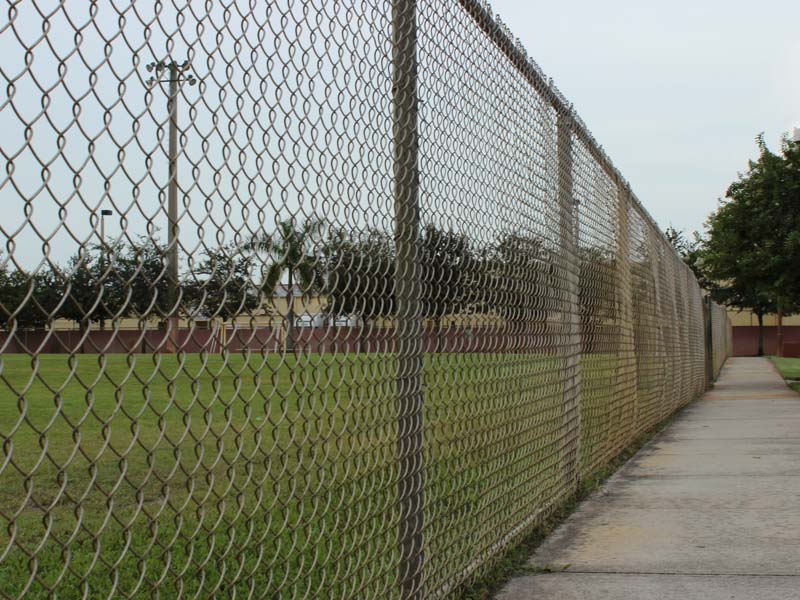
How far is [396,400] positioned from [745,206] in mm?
17548

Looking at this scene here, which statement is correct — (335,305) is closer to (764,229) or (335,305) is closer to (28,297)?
(28,297)

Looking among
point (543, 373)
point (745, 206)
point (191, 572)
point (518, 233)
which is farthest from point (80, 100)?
point (745, 206)

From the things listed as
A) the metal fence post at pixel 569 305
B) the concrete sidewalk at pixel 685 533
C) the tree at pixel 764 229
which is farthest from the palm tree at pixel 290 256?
the tree at pixel 764 229

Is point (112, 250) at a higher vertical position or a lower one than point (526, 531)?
higher

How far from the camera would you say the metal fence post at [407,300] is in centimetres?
374

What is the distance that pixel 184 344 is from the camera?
7.83 feet

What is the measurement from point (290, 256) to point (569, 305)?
4.11 metres

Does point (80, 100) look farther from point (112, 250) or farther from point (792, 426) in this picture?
point (792, 426)

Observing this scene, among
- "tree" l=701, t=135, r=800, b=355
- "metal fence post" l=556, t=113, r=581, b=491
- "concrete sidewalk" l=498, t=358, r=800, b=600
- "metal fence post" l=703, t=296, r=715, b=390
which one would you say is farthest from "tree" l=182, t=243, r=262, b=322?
"metal fence post" l=703, t=296, r=715, b=390

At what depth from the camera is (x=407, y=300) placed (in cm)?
379

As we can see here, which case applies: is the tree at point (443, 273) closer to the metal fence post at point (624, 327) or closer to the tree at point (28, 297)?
the tree at point (28, 297)

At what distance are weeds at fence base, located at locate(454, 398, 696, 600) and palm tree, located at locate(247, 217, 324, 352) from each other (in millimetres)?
1722

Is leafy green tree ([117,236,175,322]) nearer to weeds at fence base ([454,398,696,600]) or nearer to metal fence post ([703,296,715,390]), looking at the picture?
weeds at fence base ([454,398,696,600])

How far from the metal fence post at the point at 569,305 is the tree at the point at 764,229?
41.8 ft
